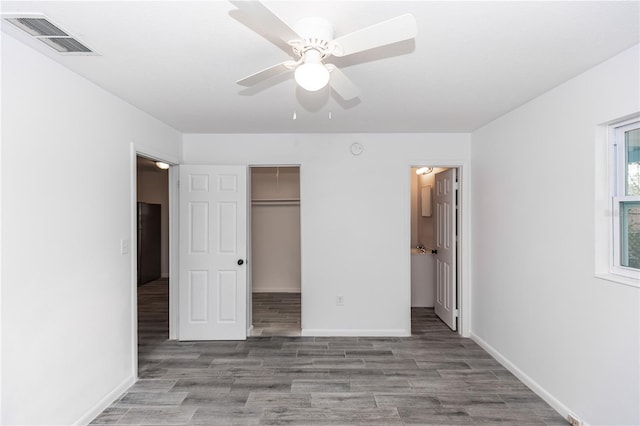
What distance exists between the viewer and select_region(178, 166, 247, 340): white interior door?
12.8 feet

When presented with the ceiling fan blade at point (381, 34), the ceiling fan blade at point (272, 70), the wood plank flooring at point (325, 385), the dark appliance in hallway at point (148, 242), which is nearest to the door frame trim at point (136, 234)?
the wood plank flooring at point (325, 385)

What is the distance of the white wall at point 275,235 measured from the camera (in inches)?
249

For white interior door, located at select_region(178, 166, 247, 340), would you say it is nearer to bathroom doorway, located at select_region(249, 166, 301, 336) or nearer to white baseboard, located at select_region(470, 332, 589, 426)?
bathroom doorway, located at select_region(249, 166, 301, 336)

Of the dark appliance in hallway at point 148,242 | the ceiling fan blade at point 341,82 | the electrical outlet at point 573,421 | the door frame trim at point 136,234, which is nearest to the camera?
the ceiling fan blade at point 341,82

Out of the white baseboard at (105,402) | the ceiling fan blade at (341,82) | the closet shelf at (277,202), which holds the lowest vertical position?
the white baseboard at (105,402)

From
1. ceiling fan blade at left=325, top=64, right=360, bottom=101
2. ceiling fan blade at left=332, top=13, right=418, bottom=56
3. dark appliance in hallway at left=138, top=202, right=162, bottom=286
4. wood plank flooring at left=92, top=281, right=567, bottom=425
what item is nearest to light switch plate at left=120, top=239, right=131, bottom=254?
wood plank flooring at left=92, top=281, right=567, bottom=425

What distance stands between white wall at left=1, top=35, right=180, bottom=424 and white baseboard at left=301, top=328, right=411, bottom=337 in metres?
1.93

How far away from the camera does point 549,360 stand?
A: 2.62 meters

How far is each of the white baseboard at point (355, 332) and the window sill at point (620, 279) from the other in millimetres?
2273

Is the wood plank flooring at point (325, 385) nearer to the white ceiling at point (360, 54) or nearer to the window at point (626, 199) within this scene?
the window at point (626, 199)

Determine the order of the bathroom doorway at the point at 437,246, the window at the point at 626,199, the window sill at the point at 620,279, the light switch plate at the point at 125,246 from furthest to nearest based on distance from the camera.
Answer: the bathroom doorway at the point at 437,246 < the light switch plate at the point at 125,246 < the window at the point at 626,199 < the window sill at the point at 620,279

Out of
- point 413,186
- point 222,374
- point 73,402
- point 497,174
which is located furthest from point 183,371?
point 413,186

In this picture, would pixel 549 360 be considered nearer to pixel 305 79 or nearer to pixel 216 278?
pixel 305 79

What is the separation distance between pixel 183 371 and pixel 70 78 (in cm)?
257
